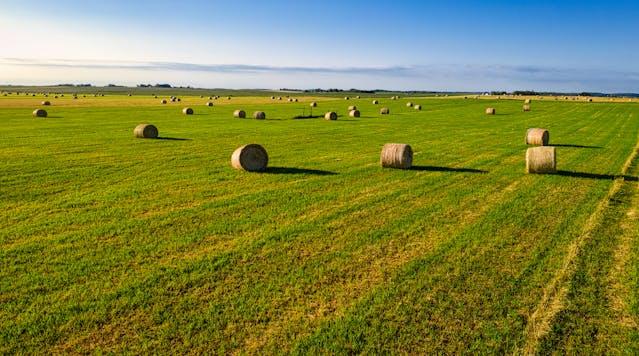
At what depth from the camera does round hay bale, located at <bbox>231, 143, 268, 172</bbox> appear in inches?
835

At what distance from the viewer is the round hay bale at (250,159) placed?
2120 cm

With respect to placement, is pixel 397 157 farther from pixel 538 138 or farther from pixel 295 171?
pixel 538 138

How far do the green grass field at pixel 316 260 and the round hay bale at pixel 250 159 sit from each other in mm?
664

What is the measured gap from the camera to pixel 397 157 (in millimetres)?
21812

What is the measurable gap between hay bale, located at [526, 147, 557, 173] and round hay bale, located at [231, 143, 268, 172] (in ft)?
36.9

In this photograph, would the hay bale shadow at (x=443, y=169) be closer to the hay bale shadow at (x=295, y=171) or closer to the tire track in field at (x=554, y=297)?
the hay bale shadow at (x=295, y=171)

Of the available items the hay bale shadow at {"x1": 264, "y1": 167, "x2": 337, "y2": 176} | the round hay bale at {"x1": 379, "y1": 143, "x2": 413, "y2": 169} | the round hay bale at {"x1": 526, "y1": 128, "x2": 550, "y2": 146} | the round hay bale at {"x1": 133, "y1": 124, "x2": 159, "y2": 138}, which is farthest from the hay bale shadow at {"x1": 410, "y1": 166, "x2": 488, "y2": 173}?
the round hay bale at {"x1": 133, "y1": 124, "x2": 159, "y2": 138}

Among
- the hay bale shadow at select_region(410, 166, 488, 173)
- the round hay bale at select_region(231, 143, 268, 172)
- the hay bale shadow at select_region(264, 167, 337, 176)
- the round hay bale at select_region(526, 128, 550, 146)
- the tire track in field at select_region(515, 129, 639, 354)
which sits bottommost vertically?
the tire track in field at select_region(515, 129, 639, 354)

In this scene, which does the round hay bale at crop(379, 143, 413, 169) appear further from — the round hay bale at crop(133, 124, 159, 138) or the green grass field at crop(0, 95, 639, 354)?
the round hay bale at crop(133, 124, 159, 138)

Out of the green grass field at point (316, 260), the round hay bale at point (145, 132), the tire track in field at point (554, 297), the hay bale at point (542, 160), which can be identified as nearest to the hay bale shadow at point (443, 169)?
the green grass field at point (316, 260)

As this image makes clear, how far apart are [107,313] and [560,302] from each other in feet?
25.2

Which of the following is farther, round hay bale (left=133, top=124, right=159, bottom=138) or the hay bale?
round hay bale (left=133, top=124, right=159, bottom=138)

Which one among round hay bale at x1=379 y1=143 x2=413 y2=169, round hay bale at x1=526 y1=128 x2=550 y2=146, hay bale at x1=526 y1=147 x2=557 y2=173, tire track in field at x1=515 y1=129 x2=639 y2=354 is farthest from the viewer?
round hay bale at x1=526 y1=128 x2=550 y2=146

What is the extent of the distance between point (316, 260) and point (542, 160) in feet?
45.5
